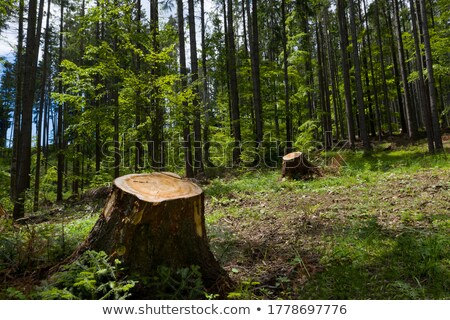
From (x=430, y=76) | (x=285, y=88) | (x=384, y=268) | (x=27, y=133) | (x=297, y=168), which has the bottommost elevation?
(x=384, y=268)

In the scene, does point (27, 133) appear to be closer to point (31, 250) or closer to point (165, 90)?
point (165, 90)

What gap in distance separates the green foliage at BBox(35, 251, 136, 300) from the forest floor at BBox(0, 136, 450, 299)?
0.96 feet

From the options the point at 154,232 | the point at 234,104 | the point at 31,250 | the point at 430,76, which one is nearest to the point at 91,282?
the point at 154,232

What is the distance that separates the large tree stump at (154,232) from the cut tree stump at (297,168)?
24.6 ft

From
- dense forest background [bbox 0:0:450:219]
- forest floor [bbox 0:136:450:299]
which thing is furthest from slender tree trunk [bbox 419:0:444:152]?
forest floor [bbox 0:136:450:299]

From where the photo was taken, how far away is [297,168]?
10.8 meters

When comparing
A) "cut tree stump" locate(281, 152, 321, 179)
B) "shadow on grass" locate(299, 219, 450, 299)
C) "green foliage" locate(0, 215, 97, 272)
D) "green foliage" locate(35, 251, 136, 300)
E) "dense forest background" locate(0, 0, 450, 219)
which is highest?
"dense forest background" locate(0, 0, 450, 219)

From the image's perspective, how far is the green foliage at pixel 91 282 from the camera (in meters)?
2.75

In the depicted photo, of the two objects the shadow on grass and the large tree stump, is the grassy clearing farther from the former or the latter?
the large tree stump

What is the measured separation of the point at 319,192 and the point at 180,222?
5717 millimetres

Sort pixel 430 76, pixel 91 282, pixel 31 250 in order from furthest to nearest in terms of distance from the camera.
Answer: pixel 430 76 → pixel 31 250 → pixel 91 282

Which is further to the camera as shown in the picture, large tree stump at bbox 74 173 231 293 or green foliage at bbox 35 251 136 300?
large tree stump at bbox 74 173 231 293

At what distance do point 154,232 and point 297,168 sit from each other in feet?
26.8

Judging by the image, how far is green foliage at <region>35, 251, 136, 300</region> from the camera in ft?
9.02
